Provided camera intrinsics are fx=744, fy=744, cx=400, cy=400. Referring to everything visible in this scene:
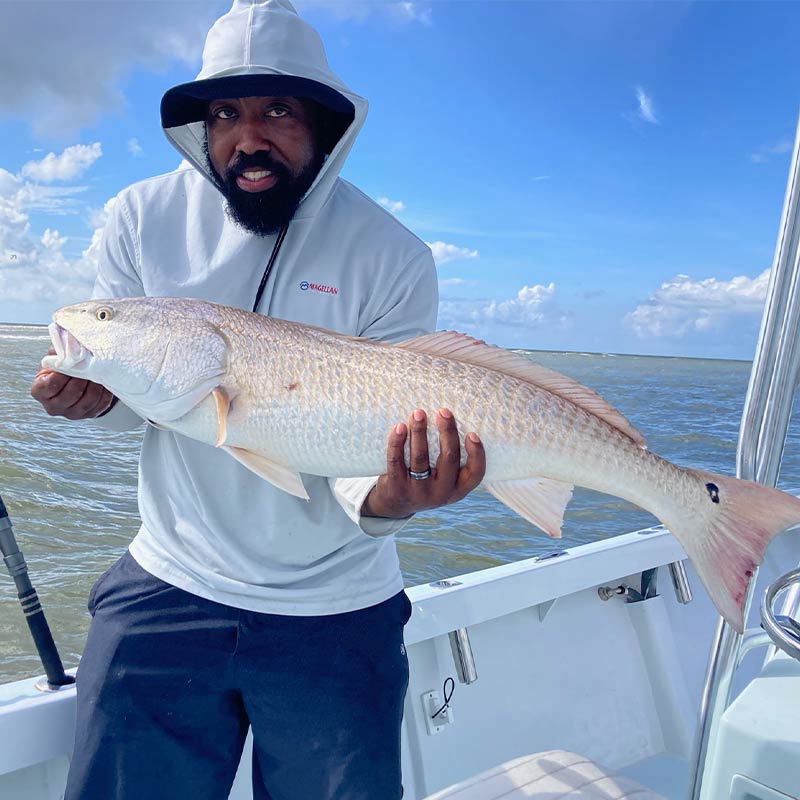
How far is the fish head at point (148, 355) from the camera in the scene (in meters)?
2.01

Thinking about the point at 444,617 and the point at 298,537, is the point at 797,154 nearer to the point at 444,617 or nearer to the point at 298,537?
the point at 298,537

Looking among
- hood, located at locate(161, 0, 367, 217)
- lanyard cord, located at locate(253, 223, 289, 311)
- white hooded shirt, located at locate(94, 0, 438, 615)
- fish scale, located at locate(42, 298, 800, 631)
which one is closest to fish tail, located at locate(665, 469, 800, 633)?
fish scale, located at locate(42, 298, 800, 631)

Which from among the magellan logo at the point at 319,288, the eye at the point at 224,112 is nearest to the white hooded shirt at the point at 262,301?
the magellan logo at the point at 319,288

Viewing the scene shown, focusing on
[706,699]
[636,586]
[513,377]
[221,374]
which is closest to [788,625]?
[706,699]

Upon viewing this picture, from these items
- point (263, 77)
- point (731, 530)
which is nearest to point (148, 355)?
point (263, 77)

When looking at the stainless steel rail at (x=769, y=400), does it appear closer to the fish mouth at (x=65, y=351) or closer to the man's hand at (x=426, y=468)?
the man's hand at (x=426, y=468)

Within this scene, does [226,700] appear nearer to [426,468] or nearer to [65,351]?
[426,468]

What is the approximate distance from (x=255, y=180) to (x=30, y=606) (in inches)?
61.3

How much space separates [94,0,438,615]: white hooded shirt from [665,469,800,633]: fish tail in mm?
853

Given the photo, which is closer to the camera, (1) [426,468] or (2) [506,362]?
(1) [426,468]

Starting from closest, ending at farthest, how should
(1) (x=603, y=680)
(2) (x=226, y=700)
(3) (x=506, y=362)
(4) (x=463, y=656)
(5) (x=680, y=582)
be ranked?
(3) (x=506, y=362) < (2) (x=226, y=700) < (4) (x=463, y=656) < (1) (x=603, y=680) < (5) (x=680, y=582)

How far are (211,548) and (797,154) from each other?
6.33 ft

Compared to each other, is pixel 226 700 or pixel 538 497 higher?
pixel 538 497

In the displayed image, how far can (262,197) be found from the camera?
2369 millimetres
